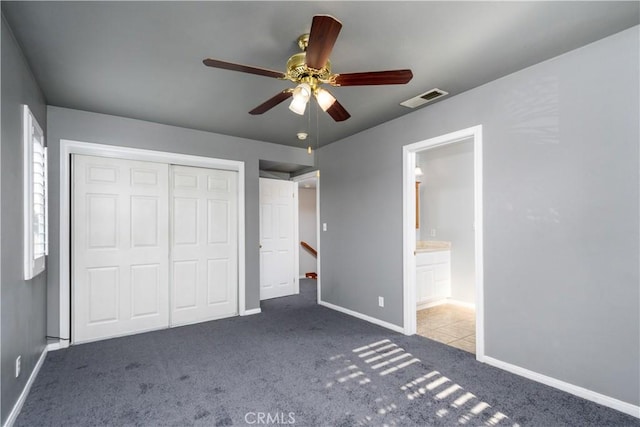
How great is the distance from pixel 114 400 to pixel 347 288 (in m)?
2.81

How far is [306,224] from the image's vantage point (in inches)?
288

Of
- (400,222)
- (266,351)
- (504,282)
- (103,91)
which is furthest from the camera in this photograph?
(400,222)

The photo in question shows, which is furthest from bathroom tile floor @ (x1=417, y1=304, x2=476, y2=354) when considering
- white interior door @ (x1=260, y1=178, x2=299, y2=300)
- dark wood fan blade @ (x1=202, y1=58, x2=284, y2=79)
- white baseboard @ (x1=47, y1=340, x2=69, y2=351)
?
white baseboard @ (x1=47, y1=340, x2=69, y2=351)

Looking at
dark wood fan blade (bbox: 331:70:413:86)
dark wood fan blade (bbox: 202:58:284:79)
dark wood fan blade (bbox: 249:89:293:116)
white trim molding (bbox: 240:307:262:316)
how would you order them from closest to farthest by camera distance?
dark wood fan blade (bbox: 202:58:284:79)
dark wood fan blade (bbox: 331:70:413:86)
dark wood fan blade (bbox: 249:89:293:116)
white trim molding (bbox: 240:307:262:316)

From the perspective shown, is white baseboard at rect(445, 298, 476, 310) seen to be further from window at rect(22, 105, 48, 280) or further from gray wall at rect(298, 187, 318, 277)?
window at rect(22, 105, 48, 280)

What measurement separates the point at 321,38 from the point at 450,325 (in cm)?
352

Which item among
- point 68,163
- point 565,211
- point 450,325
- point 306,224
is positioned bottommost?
point 450,325

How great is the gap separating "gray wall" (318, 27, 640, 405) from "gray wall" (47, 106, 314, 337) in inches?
96.3

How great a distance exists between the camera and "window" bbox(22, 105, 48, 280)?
2.20m

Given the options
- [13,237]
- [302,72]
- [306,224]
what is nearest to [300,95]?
[302,72]

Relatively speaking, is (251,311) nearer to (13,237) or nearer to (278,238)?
(278,238)

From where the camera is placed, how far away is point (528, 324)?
2475 mm

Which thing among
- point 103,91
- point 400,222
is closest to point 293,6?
point 103,91

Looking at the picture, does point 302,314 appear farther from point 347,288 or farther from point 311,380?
point 311,380
